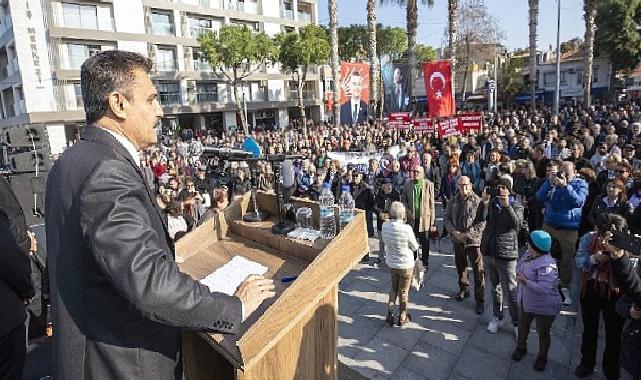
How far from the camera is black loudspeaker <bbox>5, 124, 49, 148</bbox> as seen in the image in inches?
295

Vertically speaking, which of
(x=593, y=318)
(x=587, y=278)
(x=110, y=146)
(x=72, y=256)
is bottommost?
(x=593, y=318)

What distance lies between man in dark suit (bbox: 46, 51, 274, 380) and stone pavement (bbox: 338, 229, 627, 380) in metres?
3.20

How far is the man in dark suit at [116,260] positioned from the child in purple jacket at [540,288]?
11.0 feet

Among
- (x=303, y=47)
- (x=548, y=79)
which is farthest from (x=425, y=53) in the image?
(x=303, y=47)

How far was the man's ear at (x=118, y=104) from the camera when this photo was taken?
162cm

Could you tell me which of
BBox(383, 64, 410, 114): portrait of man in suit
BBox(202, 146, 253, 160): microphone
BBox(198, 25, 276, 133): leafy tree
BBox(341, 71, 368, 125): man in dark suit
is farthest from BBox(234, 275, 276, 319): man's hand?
BBox(198, 25, 276, 133): leafy tree

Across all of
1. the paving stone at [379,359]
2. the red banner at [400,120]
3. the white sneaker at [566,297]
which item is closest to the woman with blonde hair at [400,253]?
the paving stone at [379,359]

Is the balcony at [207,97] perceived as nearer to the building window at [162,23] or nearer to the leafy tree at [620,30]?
the building window at [162,23]

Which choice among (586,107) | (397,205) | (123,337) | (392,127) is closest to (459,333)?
(397,205)

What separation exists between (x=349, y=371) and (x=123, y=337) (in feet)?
10.7

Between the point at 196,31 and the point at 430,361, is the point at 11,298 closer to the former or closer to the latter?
the point at 430,361

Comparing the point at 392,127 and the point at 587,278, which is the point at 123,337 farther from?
→ the point at 392,127

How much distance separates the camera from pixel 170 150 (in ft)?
64.2

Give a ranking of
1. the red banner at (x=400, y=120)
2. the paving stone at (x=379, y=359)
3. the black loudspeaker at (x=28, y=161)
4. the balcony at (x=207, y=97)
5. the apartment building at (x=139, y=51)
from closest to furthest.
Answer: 1. the paving stone at (x=379, y=359)
2. the black loudspeaker at (x=28, y=161)
3. the red banner at (x=400, y=120)
4. the apartment building at (x=139, y=51)
5. the balcony at (x=207, y=97)
